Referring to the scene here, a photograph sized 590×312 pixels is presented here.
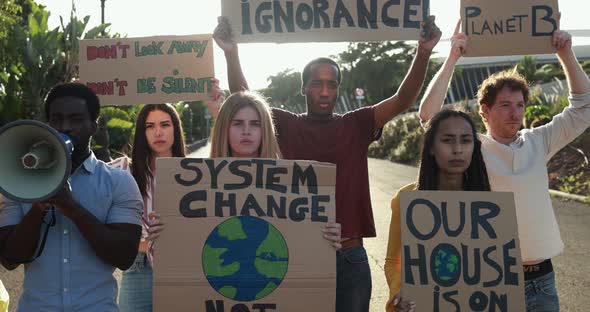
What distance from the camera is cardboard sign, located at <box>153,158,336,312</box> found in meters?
2.56

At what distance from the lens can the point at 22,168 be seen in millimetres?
2217

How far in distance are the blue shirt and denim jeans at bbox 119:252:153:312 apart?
740mm

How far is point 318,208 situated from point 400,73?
5830 centimetres

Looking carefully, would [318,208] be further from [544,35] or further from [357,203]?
[544,35]

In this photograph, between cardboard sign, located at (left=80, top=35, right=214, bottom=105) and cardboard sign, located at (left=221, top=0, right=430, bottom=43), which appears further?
cardboard sign, located at (left=80, top=35, right=214, bottom=105)

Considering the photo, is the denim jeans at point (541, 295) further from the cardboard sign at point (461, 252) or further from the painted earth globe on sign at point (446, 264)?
the painted earth globe on sign at point (446, 264)

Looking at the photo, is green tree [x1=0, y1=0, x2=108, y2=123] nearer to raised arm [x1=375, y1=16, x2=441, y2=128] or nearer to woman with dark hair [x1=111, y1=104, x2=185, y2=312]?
woman with dark hair [x1=111, y1=104, x2=185, y2=312]

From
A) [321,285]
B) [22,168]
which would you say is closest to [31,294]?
[22,168]

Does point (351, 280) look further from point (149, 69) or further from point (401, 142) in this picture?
point (401, 142)

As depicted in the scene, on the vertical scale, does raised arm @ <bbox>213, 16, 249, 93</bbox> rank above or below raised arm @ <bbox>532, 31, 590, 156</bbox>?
above

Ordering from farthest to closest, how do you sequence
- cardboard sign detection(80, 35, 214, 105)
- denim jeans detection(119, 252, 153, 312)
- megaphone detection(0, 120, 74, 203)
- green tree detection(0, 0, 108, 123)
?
green tree detection(0, 0, 108, 123)
cardboard sign detection(80, 35, 214, 105)
denim jeans detection(119, 252, 153, 312)
megaphone detection(0, 120, 74, 203)

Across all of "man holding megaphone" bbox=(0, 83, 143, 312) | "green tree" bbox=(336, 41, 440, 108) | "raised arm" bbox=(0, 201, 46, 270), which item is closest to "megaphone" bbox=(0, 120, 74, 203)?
"man holding megaphone" bbox=(0, 83, 143, 312)

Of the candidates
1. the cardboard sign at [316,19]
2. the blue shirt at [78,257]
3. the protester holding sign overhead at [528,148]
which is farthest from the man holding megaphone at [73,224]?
the protester holding sign overhead at [528,148]

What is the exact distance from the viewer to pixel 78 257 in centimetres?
240
